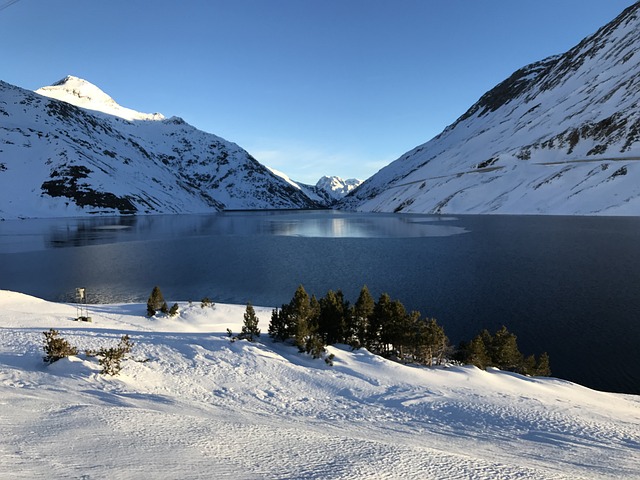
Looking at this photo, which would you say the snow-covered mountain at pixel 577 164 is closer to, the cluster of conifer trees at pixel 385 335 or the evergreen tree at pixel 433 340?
the cluster of conifer trees at pixel 385 335

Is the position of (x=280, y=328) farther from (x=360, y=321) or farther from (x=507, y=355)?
(x=507, y=355)

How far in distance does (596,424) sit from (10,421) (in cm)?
1578

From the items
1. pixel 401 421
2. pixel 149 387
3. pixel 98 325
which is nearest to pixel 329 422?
pixel 401 421

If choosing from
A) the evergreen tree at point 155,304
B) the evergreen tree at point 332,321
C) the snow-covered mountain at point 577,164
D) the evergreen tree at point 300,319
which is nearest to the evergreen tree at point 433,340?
the evergreen tree at point 332,321

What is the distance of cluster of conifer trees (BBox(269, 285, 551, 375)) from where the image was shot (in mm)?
18984

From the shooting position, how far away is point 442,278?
43.0 meters

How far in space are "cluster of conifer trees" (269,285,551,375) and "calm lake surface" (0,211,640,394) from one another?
3.29 m

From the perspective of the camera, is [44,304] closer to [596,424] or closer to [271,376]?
[271,376]

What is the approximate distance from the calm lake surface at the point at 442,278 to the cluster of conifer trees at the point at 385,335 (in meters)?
3.29

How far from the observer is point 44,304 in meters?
24.8

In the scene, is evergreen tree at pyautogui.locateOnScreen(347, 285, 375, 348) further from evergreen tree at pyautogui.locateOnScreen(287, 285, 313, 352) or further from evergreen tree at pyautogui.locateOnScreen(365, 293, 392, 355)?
evergreen tree at pyautogui.locateOnScreen(287, 285, 313, 352)

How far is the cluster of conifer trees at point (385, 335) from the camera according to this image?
62.3ft

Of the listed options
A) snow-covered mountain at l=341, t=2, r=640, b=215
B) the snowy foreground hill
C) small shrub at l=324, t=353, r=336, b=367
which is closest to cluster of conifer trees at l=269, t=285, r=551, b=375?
small shrub at l=324, t=353, r=336, b=367

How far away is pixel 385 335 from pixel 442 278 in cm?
2388
